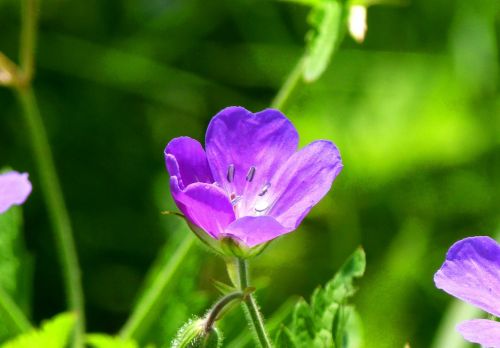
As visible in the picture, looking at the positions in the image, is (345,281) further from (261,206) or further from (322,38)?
(322,38)

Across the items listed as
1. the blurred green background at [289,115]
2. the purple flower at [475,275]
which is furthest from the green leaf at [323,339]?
the blurred green background at [289,115]

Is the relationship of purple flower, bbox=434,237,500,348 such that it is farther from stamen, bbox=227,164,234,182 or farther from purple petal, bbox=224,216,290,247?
stamen, bbox=227,164,234,182

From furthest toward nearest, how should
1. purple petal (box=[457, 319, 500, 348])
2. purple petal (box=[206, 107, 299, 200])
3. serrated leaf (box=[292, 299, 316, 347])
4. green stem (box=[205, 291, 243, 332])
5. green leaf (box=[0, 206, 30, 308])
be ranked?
green leaf (box=[0, 206, 30, 308])
serrated leaf (box=[292, 299, 316, 347])
purple petal (box=[206, 107, 299, 200])
green stem (box=[205, 291, 243, 332])
purple petal (box=[457, 319, 500, 348])

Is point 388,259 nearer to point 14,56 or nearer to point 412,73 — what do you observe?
point 412,73

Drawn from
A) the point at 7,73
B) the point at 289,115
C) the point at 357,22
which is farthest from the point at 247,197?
the point at 289,115

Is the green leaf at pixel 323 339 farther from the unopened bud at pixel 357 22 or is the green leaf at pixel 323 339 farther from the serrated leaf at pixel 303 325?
the unopened bud at pixel 357 22

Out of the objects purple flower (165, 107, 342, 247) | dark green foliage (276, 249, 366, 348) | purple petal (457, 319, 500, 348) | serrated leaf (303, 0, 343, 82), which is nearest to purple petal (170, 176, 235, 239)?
purple flower (165, 107, 342, 247)

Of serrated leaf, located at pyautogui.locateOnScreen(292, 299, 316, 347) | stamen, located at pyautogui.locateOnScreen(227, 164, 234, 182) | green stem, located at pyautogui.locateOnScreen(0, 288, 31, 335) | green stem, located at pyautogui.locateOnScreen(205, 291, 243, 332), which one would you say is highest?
green stem, located at pyautogui.locateOnScreen(0, 288, 31, 335)
